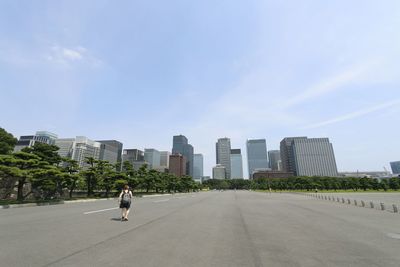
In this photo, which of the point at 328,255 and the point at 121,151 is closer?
the point at 328,255

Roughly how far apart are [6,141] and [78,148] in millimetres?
104402

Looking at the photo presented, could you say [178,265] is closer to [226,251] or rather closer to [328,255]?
[226,251]

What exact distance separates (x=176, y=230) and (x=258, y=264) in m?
4.38

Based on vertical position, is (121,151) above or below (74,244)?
above

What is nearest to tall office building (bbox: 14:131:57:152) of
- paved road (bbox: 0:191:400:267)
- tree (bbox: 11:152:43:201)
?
tree (bbox: 11:152:43:201)

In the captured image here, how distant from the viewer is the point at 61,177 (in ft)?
80.0

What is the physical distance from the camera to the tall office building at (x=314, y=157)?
168000mm

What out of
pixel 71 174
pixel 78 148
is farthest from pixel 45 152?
pixel 78 148

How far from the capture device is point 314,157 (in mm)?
171375

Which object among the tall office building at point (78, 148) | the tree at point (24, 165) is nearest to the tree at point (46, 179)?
the tree at point (24, 165)

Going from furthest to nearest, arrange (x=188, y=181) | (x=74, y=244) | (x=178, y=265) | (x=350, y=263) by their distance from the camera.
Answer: (x=188, y=181) < (x=74, y=244) < (x=350, y=263) < (x=178, y=265)

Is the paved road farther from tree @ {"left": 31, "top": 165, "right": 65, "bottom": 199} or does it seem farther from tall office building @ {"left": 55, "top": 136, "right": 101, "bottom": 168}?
tall office building @ {"left": 55, "top": 136, "right": 101, "bottom": 168}

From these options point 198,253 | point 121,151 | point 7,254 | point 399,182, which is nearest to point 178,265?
point 198,253

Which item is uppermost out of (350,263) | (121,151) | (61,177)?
(121,151)
